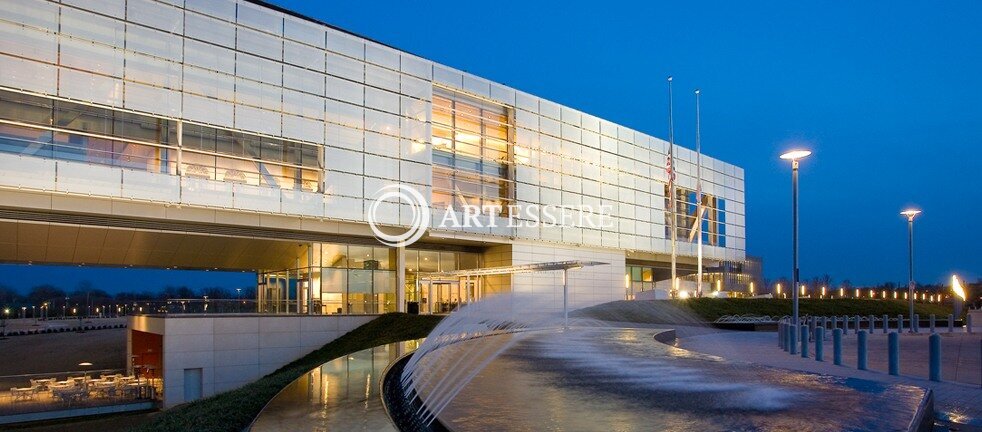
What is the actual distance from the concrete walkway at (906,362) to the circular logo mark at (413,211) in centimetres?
1632

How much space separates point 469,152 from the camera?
43.4m

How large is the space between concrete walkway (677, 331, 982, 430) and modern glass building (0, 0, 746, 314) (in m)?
18.2

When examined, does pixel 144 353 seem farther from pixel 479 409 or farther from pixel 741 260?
pixel 741 260

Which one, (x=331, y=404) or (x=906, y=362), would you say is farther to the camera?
(x=906, y=362)

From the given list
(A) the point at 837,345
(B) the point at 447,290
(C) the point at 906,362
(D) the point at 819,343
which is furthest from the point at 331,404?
(B) the point at 447,290

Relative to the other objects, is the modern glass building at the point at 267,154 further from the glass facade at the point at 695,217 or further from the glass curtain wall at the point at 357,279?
the glass facade at the point at 695,217

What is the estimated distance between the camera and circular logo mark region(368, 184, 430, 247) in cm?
3722

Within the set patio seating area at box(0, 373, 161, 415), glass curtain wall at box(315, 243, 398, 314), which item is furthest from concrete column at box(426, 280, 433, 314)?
patio seating area at box(0, 373, 161, 415)

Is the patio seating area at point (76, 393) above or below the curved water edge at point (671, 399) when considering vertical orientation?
below

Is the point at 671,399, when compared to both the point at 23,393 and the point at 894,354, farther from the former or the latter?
the point at 23,393

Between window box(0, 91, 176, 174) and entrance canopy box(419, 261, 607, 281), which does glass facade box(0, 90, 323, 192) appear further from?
entrance canopy box(419, 261, 607, 281)

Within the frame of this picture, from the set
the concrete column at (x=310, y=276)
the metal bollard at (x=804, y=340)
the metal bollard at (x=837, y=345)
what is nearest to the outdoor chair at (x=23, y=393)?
the concrete column at (x=310, y=276)

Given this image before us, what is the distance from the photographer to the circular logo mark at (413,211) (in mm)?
37219

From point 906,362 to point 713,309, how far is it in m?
27.7
